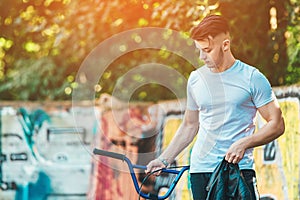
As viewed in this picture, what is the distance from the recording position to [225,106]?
4512 millimetres

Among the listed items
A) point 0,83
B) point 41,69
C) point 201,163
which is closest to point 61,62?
point 41,69

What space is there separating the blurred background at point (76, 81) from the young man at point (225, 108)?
9.38ft

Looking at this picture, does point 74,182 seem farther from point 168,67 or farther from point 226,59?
point 226,59

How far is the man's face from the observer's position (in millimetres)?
4488

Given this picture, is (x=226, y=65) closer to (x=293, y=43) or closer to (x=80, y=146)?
(x=293, y=43)

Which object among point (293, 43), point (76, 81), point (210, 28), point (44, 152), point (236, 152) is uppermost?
point (76, 81)

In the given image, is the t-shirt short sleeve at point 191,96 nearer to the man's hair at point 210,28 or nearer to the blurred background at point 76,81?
the man's hair at point 210,28

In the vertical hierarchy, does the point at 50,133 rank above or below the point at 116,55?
below

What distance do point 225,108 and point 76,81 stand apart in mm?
8112

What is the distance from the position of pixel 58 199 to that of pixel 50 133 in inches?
31.6

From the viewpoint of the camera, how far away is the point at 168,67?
10289 mm

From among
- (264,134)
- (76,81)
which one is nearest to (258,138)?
(264,134)

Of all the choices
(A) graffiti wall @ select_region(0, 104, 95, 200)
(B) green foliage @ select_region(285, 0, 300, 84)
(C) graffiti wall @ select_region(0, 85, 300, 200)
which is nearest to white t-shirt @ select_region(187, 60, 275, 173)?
(B) green foliage @ select_region(285, 0, 300, 84)

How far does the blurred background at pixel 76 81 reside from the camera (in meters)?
8.42
